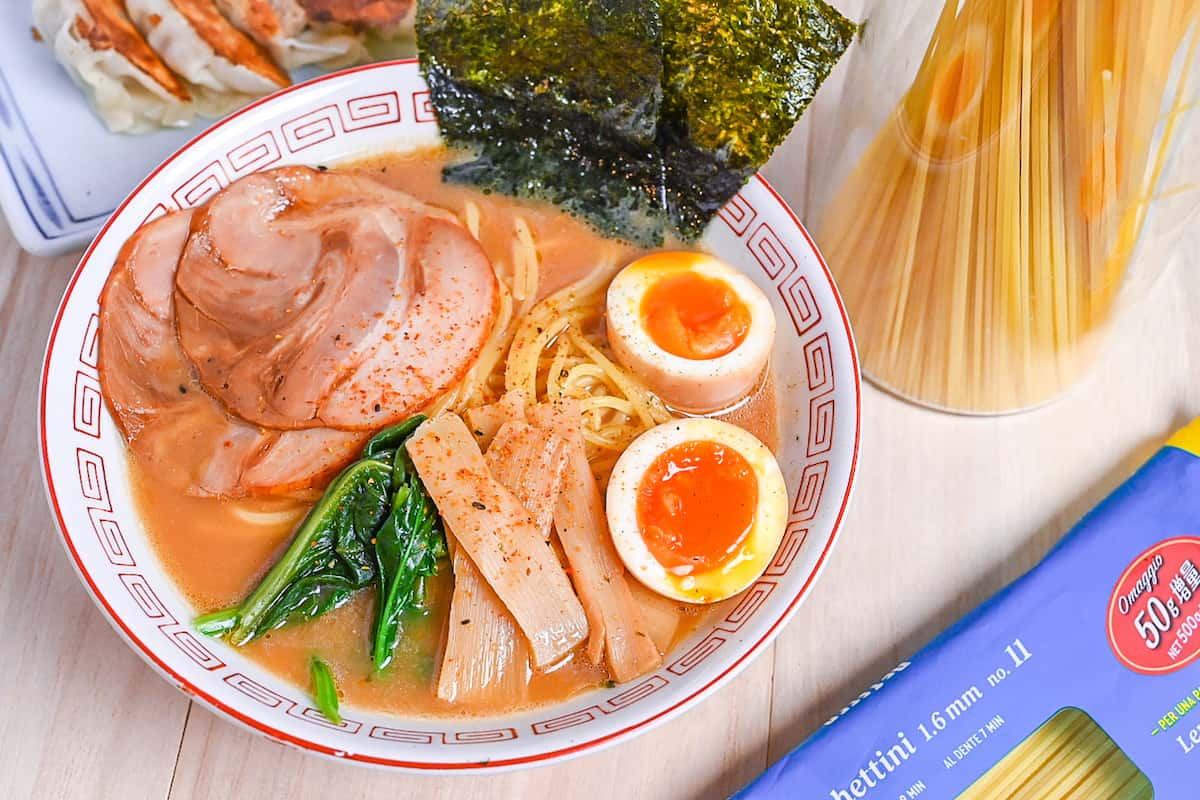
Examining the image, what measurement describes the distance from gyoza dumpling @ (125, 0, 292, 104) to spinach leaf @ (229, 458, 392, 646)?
3.37 feet

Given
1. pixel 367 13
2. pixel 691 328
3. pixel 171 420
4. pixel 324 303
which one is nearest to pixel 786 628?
pixel 691 328

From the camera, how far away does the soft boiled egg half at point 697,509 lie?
1.62 meters

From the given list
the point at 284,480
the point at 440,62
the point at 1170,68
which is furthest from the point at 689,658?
the point at 440,62

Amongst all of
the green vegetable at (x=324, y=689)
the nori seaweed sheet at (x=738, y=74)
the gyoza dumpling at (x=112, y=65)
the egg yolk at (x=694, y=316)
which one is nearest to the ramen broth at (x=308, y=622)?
the green vegetable at (x=324, y=689)

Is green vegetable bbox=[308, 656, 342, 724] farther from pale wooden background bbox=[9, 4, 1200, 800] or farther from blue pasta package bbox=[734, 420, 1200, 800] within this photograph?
blue pasta package bbox=[734, 420, 1200, 800]

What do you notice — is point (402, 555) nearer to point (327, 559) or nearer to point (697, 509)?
point (327, 559)

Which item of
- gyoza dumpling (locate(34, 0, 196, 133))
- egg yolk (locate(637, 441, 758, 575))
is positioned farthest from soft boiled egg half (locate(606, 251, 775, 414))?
gyoza dumpling (locate(34, 0, 196, 133))

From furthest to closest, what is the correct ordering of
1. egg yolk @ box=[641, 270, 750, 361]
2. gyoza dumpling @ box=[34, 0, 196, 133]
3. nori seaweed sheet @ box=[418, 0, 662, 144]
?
gyoza dumpling @ box=[34, 0, 196, 133]
nori seaweed sheet @ box=[418, 0, 662, 144]
egg yolk @ box=[641, 270, 750, 361]

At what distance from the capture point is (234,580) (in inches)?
65.7

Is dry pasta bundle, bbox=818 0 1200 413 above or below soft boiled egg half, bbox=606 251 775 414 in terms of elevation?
above

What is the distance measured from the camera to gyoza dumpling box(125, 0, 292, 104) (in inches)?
87.8

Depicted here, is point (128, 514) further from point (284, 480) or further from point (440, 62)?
point (440, 62)

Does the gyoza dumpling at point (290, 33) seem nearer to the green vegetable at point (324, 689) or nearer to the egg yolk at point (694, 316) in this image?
the egg yolk at point (694, 316)

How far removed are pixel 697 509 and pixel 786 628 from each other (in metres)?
0.32
